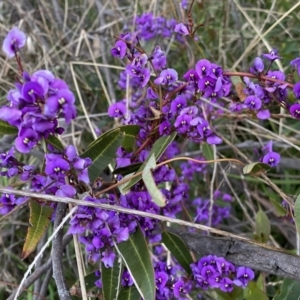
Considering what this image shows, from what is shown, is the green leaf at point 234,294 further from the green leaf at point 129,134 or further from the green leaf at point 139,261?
the green leaf at point 129,134

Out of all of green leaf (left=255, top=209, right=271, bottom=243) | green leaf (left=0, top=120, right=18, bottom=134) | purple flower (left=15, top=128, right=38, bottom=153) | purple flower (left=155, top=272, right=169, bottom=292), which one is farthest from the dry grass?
purple flower (left=15, top=128, right=38, bottom=153)

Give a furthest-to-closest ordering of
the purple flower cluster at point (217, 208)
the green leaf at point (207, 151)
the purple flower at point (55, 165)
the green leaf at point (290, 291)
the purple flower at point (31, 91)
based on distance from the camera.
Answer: the purple flower cluster at point (217, 208) < the green leaf at point (207, 151) < the green leaf at point (290, 291) < the purple flower at point (55, 165) < the purple flower at point (31, 91)

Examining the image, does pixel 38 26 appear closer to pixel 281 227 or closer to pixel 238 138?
pixel 238 138

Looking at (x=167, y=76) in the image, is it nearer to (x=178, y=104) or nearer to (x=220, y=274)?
(x=178, y=104)

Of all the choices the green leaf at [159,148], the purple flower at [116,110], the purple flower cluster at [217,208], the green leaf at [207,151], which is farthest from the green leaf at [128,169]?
the purple flower cluster at [217,208]

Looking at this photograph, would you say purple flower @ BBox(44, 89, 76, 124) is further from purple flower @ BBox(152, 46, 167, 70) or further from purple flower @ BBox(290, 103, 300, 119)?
purple flower @ BBox(290, 103, 300, 119)

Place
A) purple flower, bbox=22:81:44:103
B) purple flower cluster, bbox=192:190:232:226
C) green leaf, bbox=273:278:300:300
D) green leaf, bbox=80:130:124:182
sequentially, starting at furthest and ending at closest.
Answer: purple flower cluster, bbox=192:190:232:226 → green leaf, bbox=273:278:300:300 → green leaf, bbox=80:130:124:182 → purple flower, bbox=22:81:44:103

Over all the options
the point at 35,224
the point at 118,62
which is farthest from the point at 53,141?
the point at 118,62
